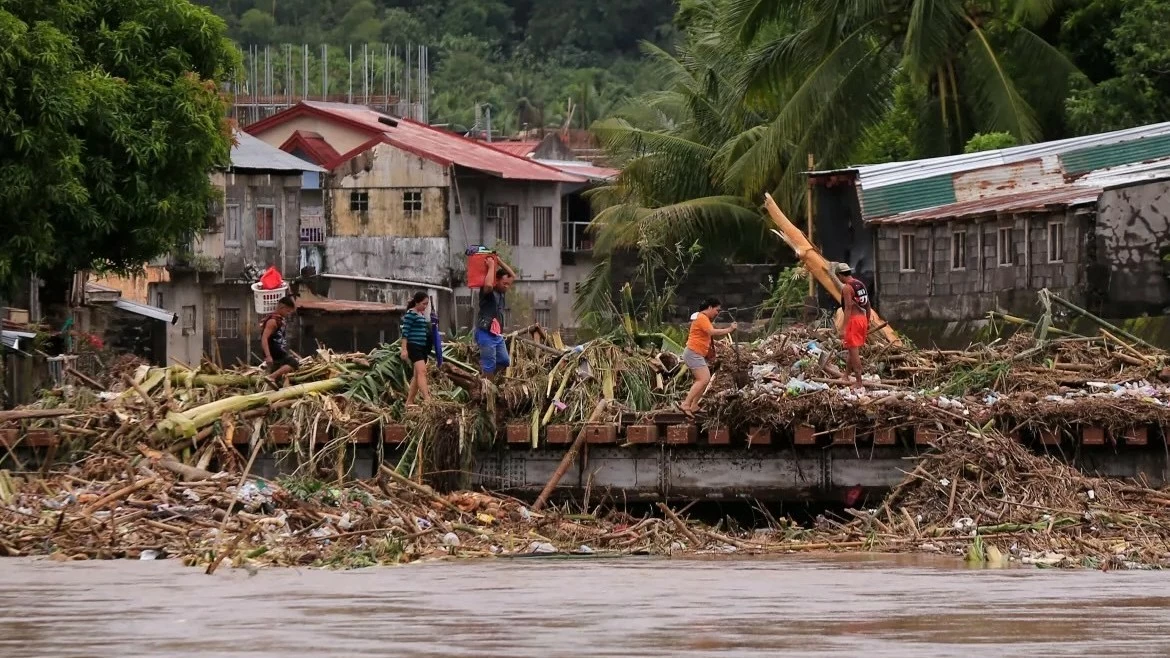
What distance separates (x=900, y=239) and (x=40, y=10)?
40.0 ft

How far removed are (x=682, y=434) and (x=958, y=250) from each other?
12.1 metres

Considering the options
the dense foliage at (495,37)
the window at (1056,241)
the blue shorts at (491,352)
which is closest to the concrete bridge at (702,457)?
the blue shorts at (491,352)

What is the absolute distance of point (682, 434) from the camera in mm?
17391

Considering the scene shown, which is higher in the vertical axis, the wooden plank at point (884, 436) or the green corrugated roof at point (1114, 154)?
the green corrugated roof at point (1114, 154)

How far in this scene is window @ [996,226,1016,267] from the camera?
90.4ft

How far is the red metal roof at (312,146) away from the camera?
187 feet

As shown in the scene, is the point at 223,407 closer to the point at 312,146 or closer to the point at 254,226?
the point at 254,226

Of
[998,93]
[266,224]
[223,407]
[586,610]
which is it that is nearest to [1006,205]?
[998,93]

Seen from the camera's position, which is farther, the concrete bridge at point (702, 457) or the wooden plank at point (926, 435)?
the concrete bridge at point (702, 457)

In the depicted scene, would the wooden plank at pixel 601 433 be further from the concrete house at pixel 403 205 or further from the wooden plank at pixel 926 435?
the concrete house at pixel 403 205

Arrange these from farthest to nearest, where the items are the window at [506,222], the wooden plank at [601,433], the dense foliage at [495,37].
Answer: the dense foliage at [495,37] → the window at [506,222] → the wooden plank at [601,433]

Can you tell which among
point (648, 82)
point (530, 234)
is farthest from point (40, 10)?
point (648, 82)

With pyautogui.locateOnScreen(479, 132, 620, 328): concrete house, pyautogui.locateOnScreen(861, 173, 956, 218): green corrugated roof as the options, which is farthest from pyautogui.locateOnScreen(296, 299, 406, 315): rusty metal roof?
pyautogui.locateOnScreen(861, 173, 956, 218): green corrugated roof

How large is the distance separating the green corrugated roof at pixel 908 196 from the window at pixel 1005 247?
6.94 ft
